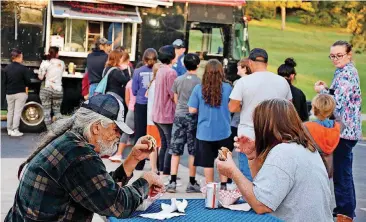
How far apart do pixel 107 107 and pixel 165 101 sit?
20.4 ft

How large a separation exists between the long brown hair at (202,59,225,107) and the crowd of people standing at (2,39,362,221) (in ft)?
0.04

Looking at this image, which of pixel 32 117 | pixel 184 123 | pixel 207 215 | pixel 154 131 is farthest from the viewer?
pixel 32 117

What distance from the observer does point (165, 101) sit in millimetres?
10117

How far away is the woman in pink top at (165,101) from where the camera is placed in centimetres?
1007

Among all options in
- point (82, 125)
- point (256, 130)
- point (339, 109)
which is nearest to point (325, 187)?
point (256, 130)

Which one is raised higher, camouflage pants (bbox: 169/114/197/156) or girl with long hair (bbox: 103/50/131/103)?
girl with long hair (bbox: 103/50/131/103)

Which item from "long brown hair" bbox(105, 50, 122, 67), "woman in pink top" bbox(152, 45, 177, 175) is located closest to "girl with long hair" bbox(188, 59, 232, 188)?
"woman in pink top" bbox(152, 45, 177, 175)

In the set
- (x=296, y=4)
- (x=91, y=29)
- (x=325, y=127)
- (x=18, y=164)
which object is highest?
(x=296, y=4)

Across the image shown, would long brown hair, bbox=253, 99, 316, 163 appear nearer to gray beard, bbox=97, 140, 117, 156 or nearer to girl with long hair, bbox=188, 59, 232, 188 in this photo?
gray beard, bbox=97, 140, 117, 156

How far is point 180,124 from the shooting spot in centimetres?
965

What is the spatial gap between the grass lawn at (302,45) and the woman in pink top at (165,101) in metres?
19.9

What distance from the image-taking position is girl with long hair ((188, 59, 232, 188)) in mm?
8984

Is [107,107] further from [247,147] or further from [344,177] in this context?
[344,177]

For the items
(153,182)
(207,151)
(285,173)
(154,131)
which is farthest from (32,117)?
(285,173)
